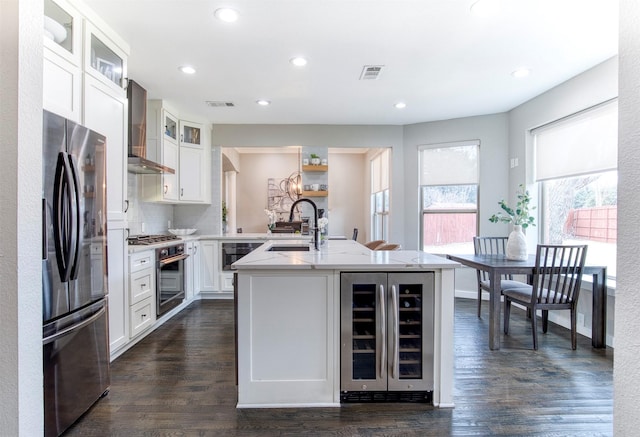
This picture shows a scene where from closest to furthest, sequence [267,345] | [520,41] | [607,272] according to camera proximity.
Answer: [267,345] < [520,41] < [607,272]

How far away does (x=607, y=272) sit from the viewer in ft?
10.1

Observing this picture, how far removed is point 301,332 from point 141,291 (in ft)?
6.19

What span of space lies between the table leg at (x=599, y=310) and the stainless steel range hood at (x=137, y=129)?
4.42m

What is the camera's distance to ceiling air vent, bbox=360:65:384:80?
10.2ft

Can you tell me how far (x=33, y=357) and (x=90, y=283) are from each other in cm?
96

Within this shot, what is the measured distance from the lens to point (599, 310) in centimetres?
294

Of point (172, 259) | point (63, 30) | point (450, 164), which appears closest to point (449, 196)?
point (450, 164)

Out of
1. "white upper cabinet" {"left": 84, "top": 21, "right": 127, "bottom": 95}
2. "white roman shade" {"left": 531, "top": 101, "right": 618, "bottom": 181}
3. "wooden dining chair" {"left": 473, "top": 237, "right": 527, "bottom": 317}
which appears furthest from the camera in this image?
"wooden dining chair" {"left": 473, "top": 237, "right": 527, "bottom": 317}

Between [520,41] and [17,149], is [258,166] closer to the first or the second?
[520,41]

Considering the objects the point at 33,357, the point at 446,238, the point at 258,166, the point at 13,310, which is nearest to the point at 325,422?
the point at 33,357

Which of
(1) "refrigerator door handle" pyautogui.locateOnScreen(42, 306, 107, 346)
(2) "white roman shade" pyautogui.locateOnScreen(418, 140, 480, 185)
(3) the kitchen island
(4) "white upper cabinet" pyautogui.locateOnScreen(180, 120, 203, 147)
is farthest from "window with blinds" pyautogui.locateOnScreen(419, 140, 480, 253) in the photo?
(1) "refrigerator door handle" pyautogui.locateOnScreen(42, 306, 107, 346)

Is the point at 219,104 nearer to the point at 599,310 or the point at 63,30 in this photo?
the point at 63,30

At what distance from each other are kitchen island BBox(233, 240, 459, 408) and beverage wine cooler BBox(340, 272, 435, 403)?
31 mm

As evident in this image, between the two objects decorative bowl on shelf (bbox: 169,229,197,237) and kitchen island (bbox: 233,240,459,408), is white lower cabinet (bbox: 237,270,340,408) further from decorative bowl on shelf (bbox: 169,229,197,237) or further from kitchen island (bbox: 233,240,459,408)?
decorative bowl on shelf (bbox: 169,229,197,237)
